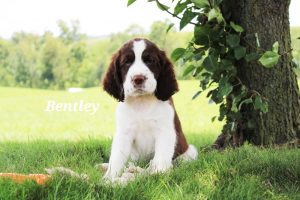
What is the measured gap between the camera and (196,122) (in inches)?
315

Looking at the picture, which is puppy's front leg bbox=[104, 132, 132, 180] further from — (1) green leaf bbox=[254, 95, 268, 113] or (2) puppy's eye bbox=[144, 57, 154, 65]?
(1) green leaf bbox=[254, 95, 268, 113]

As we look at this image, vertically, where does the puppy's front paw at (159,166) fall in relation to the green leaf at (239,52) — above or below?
below

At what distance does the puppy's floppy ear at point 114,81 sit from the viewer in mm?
4156

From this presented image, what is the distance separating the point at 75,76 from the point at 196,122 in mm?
43935

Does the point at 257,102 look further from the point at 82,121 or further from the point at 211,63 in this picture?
the point at 82,121

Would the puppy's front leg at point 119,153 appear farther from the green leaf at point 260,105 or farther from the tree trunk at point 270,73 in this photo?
the tree trunk at point 270,73

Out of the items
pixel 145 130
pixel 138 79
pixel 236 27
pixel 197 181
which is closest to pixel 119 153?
pixel 145 130

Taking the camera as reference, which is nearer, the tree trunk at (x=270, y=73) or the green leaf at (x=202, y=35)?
the green leaf at (x=202, y=35)

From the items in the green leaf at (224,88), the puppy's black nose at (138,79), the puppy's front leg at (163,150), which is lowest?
the puppy's front leg at (163,150)

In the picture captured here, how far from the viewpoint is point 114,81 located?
422 cm

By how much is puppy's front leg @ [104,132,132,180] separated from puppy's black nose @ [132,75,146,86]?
1.85 ft

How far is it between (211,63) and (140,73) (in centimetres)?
70

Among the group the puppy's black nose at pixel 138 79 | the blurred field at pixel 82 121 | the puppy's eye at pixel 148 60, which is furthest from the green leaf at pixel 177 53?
the blurred field at pixel 82 121

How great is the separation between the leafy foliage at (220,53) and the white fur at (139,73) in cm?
38
